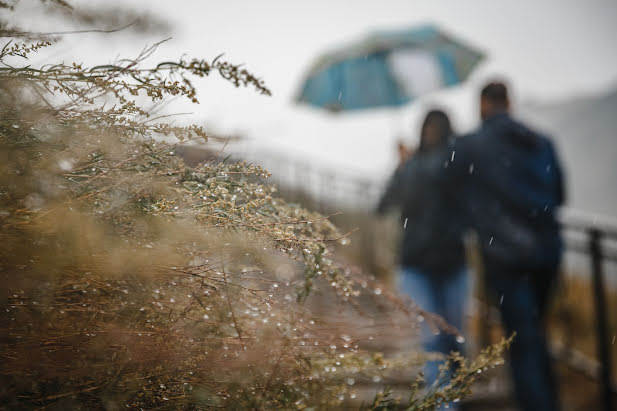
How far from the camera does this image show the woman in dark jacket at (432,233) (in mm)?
2908

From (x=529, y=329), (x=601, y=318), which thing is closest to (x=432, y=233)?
(x=529, y=329)

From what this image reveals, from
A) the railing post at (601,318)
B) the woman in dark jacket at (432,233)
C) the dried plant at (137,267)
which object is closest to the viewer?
the dried plant at (137,267)

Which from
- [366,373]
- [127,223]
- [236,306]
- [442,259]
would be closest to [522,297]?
[442,259]

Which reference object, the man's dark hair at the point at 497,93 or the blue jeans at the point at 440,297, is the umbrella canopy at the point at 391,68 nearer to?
the man's dark hair at the point at 497,93

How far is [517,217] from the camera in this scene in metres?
2.76

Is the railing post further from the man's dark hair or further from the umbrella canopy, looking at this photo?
the umbrella canopy

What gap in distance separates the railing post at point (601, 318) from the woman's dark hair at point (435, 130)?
5.25 ft

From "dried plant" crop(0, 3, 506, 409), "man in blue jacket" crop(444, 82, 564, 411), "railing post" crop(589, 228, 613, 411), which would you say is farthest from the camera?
"railing post" crop(589, 228, 613, 411)

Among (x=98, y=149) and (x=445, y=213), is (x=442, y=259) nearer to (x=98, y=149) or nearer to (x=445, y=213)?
(x=445, y=213)

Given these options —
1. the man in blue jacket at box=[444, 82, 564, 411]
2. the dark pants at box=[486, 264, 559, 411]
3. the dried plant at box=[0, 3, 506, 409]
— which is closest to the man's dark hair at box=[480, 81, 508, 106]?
the man in blue jacket at box=[444, 82, 564, 411]

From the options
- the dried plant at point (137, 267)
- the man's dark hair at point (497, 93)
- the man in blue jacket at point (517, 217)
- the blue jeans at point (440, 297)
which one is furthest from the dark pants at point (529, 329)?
the dried plant at point (137, 267)

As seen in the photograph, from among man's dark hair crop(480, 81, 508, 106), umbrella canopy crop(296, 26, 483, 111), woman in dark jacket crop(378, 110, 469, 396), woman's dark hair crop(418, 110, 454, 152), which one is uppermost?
umbrella canopy crop(296, 26, 483, 111)

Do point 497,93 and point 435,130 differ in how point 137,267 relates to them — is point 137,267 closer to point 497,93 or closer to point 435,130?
point 435,130

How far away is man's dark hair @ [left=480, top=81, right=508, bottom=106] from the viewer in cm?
291
